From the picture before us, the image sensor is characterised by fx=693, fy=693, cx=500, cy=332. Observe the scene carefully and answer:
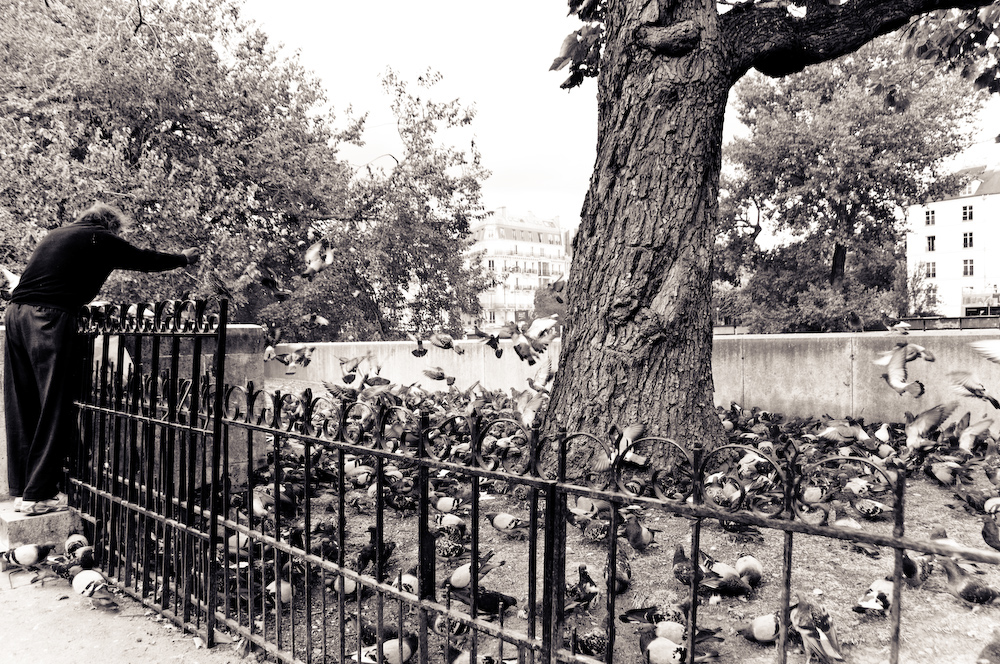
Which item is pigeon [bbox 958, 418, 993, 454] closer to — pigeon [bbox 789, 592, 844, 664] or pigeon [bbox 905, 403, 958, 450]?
pigeon [bbox 905, 403, 958, 450]

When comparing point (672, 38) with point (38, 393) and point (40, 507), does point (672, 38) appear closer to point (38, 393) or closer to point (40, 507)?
point (38, 393)

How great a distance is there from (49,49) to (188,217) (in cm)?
443

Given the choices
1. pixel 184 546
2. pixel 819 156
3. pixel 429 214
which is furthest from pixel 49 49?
pixel 819 156

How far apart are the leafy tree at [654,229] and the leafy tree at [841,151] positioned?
26563 millimetres

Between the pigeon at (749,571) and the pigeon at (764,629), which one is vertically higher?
the pigeon at (749,571)

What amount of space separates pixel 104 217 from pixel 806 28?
460 centimetres

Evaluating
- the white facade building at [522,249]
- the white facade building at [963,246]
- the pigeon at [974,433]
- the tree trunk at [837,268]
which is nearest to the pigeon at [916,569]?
the pigeon at [974,433]

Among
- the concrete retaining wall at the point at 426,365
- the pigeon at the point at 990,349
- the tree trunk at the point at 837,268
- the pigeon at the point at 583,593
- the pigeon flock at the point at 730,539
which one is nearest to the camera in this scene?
the pigeon at the point at 990,349

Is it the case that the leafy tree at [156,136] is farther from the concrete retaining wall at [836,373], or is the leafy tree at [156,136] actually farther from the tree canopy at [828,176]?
the tree canopy at [828,176]

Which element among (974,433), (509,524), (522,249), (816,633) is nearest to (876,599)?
(816,633)

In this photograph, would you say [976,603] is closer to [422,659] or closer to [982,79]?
[422,659]

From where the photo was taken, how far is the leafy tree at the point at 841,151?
28.0 m

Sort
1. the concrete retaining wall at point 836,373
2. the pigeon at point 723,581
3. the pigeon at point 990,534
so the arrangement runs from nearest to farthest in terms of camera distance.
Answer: the pigeon at point 990,534 < the pigeon at point 723,581 < the concrete retaining wall at point 836,373

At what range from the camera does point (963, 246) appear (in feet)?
210
